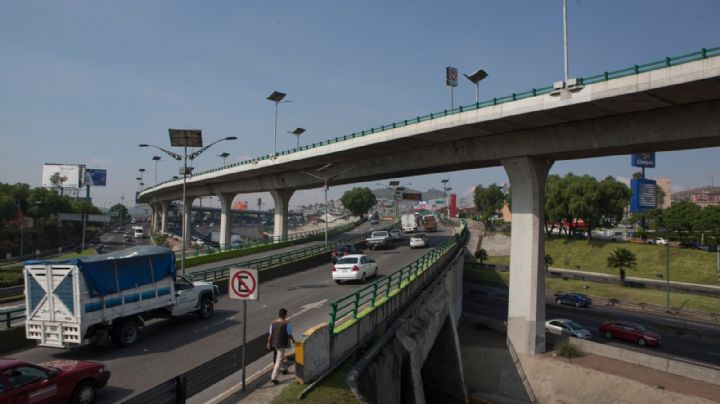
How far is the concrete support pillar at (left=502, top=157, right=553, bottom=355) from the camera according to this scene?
25.7 meters

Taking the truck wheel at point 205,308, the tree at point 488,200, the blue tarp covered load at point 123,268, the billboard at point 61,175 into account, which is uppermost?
the billboard at point 61,175

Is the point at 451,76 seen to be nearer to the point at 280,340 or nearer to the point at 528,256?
the point at 528,256

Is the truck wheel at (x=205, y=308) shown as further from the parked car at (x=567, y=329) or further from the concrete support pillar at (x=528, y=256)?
the parked car at (x=567, y=329)

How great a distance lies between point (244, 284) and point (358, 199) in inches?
5439

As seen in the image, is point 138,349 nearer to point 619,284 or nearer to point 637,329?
point 637,329

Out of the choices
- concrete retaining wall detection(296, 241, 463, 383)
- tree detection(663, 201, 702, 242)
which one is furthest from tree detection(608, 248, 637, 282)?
concrete retaining wall detection(296, 241, 463, 383)

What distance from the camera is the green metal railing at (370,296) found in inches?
487

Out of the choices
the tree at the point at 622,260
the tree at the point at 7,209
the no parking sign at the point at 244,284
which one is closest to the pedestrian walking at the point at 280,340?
the no parking sign at the point at 244,284

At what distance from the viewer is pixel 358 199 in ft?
484

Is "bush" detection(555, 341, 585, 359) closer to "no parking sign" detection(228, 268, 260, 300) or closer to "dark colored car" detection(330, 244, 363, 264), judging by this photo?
"dark colored car" detection(330, 244, 363, 264)

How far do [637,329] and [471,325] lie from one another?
39.2 ft

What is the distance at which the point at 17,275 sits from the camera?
33750mm

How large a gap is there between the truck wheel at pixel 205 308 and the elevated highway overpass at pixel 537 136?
17.1m

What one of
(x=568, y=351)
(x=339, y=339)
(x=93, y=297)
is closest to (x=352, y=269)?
(x=339, y=339)
